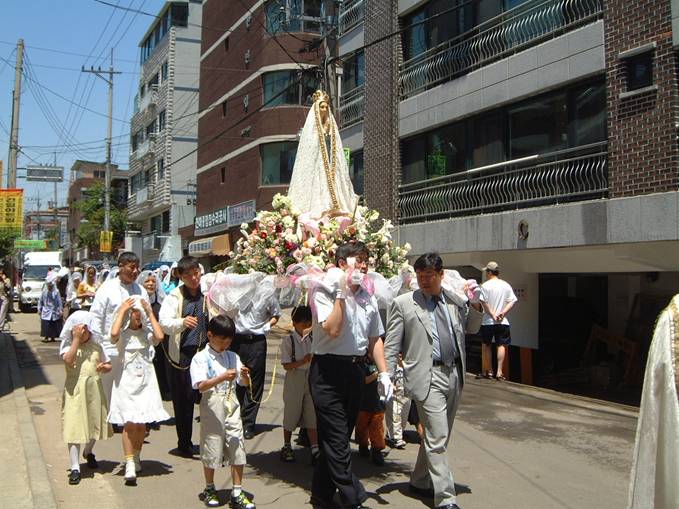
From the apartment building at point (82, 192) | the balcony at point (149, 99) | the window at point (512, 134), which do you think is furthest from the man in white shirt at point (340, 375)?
the apartment building at point (82, 192)

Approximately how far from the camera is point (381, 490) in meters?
6.18

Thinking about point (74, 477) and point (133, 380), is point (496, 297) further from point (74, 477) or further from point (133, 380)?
point (74, 477)

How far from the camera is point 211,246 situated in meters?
34.9

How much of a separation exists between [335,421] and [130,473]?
201 cm

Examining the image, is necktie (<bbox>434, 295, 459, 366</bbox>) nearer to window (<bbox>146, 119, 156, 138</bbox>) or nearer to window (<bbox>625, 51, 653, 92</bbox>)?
window (<bbox>625, 51, 653, 92</bbox>)

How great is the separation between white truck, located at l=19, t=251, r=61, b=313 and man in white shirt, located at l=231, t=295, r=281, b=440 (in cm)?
2496

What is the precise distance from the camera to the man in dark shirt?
279 inches

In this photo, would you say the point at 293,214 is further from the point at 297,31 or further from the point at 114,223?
the point at 114,223

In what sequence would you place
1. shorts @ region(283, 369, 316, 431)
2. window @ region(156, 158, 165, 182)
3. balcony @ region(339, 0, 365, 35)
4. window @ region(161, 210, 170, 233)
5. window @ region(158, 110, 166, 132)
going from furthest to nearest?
window @ region(161, 210, 170, 233), window @ region(158, 110, 166, 132), window @ region(156, 158, 165, 182), balcony @ region(339, 0, 365, 35), shorts @ region(283, 369, 316, 431)

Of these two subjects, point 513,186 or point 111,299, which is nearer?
point 111,299

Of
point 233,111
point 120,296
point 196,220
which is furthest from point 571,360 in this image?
point 196,220

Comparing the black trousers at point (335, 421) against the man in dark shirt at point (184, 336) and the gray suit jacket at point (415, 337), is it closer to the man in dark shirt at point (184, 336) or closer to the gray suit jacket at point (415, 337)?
the gray suit jacket at point (415, 337)

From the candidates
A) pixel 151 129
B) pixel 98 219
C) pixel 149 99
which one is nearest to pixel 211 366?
pixel 151 129

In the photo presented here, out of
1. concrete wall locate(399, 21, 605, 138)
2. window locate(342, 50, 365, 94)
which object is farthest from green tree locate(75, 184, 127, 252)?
concrete wall locate(399, 21, 605, 138)
